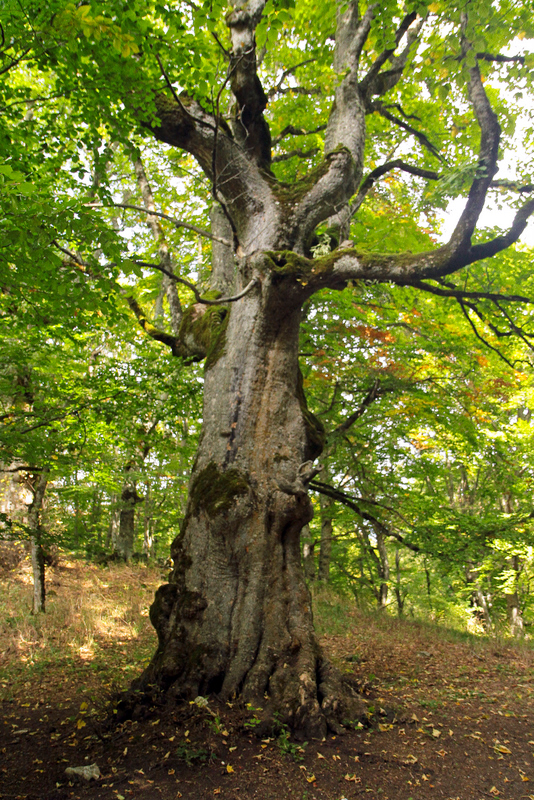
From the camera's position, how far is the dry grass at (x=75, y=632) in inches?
190

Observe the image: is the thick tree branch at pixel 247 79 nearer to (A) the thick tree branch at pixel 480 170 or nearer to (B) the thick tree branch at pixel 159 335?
(A) the thick tree branch at pixel 480 170

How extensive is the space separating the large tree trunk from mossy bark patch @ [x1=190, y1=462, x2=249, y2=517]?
0.01 m

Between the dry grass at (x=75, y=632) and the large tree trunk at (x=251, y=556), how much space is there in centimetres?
86

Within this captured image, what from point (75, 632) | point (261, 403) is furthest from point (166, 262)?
point (75, 632)

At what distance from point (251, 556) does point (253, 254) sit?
302cm

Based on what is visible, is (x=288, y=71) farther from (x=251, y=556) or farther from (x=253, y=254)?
(x=251, y=556)

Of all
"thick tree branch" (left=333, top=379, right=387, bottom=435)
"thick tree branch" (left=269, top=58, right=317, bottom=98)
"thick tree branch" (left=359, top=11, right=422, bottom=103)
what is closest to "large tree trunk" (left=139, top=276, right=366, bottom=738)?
"thick tree branch" (left=359, top=11, right=422, bottom=103)

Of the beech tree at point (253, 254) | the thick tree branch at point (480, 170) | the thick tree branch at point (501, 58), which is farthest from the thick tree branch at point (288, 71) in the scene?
the thick tree branch at point (480, 170)

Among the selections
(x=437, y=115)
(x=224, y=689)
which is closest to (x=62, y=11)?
(x=224, y=689)

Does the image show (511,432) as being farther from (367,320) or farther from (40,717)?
(40,717)

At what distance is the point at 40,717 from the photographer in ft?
11.8

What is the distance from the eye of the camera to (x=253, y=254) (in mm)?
4562

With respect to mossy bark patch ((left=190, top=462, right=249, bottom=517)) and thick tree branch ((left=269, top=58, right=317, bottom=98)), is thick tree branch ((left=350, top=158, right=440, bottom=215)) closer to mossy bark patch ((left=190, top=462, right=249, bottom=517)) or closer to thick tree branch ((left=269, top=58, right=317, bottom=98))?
thick tree branch ((left=269, top=58, right=317, bottom=98))

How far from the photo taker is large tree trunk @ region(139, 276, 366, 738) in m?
3.36
